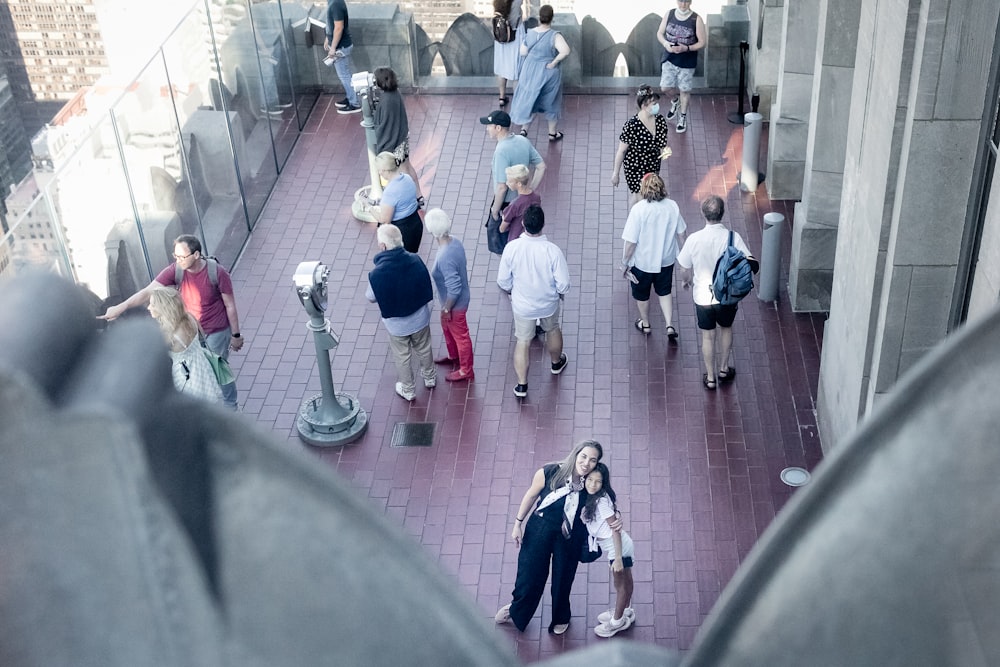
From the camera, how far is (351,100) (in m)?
15.9

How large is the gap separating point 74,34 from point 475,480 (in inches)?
1067

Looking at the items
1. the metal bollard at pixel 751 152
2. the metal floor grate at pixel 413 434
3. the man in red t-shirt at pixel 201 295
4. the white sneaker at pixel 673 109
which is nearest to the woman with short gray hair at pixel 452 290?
the metal floor grate at pixel 413 434

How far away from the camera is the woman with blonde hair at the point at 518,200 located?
10.1 metres

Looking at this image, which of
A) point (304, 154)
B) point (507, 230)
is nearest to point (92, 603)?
point (507, 230)

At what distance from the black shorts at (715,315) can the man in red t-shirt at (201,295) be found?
3644 millimetres

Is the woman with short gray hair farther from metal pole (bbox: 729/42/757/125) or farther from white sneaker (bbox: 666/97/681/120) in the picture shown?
metal pole (bbox: 729/42/757/125)

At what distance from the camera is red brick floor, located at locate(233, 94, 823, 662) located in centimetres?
820

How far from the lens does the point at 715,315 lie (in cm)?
962

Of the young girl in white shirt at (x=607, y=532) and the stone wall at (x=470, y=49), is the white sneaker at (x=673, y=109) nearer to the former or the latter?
the stone wall at (x=470, y=49)

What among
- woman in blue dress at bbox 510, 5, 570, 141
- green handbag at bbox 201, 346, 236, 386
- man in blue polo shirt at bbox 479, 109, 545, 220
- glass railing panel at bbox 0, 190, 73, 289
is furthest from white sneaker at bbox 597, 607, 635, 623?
woman in blue dress at bbox 510, 5, 570, 141

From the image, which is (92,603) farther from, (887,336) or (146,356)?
(887,336)

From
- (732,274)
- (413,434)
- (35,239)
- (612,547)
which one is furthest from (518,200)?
(612,547)

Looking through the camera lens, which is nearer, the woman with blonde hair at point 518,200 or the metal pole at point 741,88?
the woman with blonde hair at point 518,200

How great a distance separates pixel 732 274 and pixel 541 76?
236 inches
